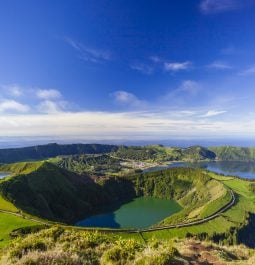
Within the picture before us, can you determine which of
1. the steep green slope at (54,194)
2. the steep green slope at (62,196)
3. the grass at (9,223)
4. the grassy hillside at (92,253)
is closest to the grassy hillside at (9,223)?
the grass at (9,223)

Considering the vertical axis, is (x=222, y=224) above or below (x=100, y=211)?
above

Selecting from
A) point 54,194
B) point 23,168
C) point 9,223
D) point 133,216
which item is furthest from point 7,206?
point 133,216

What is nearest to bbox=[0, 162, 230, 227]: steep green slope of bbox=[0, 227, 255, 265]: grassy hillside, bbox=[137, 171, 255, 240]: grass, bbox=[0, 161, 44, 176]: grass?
bbox=[0, 161, 44, 176]: grass

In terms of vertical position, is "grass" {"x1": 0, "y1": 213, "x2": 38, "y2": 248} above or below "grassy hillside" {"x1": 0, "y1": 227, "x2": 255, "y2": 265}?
below

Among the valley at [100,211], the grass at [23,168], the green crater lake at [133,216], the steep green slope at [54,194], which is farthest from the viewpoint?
the grass at [23,168]

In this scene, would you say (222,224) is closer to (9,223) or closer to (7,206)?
(9,223)

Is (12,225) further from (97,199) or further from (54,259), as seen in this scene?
(97,199)

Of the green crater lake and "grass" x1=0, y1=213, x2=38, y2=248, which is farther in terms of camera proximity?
the green crater lake

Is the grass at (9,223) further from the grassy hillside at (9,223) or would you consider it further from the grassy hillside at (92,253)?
the grassy hillside at (92,253)

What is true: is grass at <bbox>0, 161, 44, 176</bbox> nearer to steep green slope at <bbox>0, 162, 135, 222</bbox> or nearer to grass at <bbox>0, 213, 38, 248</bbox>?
steep green slope at <bbox>0, 162, 135, 222</bbox>
